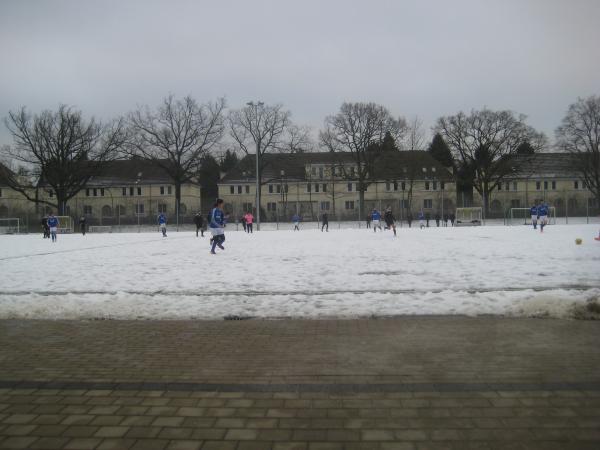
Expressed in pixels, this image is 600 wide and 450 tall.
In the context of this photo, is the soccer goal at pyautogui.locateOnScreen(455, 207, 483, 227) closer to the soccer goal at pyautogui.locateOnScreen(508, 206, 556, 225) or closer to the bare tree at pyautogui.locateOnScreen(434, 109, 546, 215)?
the soccer goal at pyautogui.locateOnScreen(508, 206, 556, 225)

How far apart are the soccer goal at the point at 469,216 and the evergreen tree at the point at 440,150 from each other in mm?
38238

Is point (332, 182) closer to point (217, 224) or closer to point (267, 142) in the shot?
point (267, 142)

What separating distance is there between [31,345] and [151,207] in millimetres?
47031

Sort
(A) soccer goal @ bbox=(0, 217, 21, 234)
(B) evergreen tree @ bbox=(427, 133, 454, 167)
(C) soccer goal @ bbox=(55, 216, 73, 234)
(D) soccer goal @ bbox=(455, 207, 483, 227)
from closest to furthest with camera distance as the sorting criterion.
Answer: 1. (A) soccer goal @ bbox=(0, 217, 21, 234)
2. (C) soccer goal @ bbox=(55, 216, 73, 234)
3. (D) soccer goal @ bbox=(455, 207, 483, 227)
4. (B) evergreen tree @ bbox=(427, 133, 454, 167)

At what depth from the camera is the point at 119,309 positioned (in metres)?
7.66

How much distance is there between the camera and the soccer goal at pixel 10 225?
46.5m

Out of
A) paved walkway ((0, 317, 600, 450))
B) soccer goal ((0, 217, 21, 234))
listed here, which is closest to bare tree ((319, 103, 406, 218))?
soccer goal ((0, 217, 21, 234))

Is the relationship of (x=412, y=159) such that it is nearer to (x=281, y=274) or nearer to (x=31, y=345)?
(x=281, y=274)

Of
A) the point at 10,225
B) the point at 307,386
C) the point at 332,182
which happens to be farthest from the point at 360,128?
the point at 307,386

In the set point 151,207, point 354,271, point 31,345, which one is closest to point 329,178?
point 151,207

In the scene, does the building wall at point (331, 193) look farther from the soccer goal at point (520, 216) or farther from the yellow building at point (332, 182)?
the soccer goal at point (520, 216)

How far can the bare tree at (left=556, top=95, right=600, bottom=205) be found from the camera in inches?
2437

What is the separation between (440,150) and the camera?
298 ft

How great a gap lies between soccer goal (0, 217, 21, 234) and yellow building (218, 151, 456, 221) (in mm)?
29463
